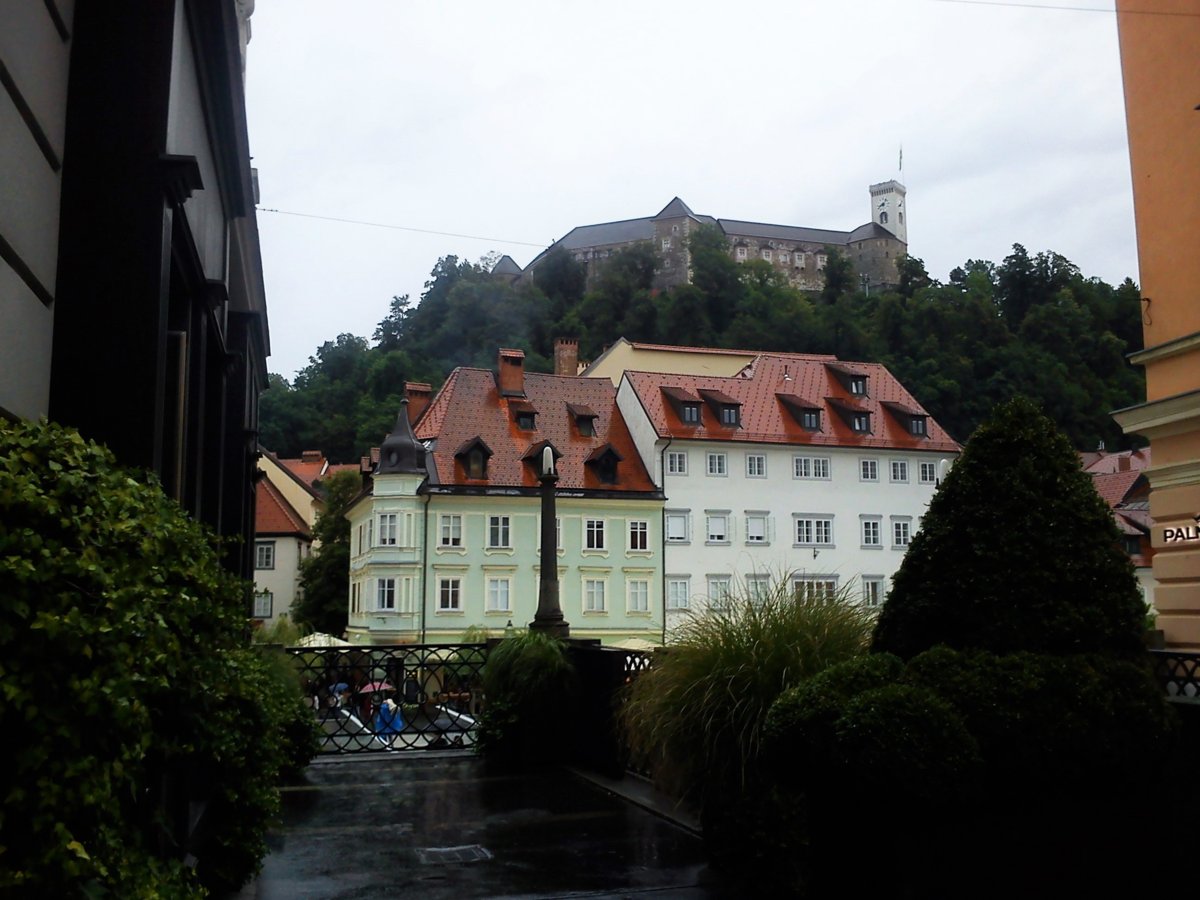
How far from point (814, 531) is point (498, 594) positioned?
12944 mm

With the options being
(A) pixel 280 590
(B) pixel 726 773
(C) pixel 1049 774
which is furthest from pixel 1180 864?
(A) pixel 280 590

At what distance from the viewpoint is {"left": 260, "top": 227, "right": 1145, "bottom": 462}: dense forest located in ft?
191

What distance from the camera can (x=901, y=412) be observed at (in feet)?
154

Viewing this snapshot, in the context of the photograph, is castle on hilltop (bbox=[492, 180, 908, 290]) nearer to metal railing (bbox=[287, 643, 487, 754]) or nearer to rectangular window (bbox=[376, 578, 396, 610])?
rectangular window (bbox=[376, 578, 396, 610])

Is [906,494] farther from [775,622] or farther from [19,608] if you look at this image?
[19,608]

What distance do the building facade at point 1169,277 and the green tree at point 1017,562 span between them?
246 inches

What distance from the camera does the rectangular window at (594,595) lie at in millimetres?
41500

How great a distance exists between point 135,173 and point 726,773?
405 cm

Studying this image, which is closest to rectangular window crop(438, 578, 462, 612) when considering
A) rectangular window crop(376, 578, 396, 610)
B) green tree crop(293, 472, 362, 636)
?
rectangular window crop(376, 578, 396, 610)

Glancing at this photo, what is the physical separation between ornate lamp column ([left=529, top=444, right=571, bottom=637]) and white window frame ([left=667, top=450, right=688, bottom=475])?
99.6 feet

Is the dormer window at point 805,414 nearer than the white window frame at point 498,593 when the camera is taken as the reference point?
No

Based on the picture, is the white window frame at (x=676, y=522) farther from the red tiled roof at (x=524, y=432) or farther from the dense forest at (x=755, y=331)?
the dense forest at (x=755, y=331)

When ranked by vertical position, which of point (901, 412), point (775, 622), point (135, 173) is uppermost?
point (901, 412)

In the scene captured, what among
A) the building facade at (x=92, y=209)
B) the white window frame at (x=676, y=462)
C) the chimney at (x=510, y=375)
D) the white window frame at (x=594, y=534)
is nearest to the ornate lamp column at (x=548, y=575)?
the building facade at (x=92, y=209)
